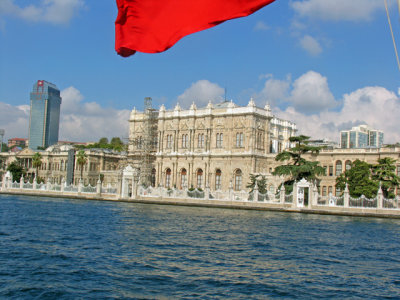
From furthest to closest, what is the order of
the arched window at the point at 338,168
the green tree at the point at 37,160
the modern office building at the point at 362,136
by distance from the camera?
the modern office building at the point at 362,136 → the green tree at the point at 37,160 → the arched window at the point at 338,168

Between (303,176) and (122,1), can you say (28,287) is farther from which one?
(303,176)

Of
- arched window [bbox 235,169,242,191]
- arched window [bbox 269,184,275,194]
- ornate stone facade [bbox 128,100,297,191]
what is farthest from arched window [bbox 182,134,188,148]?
arched window [bbox 269,184,275,194]

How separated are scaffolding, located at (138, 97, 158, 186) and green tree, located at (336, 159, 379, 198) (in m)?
24.2

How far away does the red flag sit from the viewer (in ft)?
16.0

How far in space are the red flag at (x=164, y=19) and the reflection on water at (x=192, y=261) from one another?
20.7 feet

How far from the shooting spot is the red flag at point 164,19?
487 centimetres

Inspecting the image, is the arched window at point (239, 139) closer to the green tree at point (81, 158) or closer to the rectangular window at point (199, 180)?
the rectangular window at point (199, 180)

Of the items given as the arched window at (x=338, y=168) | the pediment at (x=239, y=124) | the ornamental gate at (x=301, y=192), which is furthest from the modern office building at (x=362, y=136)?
the ornamental gate at (x=301, y=192)

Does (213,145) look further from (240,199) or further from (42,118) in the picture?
(42,118)

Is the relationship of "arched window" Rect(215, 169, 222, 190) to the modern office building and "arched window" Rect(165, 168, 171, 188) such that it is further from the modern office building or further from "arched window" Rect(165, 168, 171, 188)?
the modern office building

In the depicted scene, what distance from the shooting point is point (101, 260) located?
13680 millimetres

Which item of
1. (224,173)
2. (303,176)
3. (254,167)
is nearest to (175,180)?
(224,173)

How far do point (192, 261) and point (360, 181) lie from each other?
2496 cm

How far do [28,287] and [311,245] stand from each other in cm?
1055
